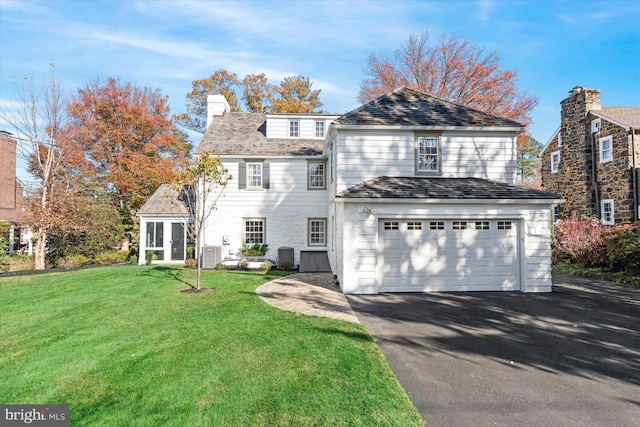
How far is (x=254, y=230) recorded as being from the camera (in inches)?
585

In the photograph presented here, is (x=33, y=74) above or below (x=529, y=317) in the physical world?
above

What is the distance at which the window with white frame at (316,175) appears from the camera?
15125 mm

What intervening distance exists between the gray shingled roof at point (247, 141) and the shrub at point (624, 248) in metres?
12.8

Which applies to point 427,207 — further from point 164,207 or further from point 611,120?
point 611,120

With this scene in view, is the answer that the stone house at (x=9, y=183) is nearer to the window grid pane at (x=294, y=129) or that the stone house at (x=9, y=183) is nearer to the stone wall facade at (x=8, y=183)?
the stone wall facade at (x=8, y=183)

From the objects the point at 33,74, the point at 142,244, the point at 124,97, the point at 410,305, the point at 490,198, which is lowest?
the point at 410,305

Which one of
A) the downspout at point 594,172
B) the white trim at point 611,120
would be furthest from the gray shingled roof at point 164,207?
the white trim at point 611,120

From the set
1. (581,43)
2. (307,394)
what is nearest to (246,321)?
(307,394)

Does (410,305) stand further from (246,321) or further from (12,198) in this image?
(12,198)

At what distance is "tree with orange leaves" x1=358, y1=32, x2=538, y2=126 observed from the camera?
68.3ft

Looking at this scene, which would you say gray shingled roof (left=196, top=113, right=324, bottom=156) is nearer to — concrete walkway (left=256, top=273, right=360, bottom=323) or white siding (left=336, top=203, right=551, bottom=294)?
concrete walkway (left=256, top=273, right=360, bottom=323)

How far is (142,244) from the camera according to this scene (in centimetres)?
1559

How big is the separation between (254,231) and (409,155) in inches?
321

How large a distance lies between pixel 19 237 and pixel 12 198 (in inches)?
107
